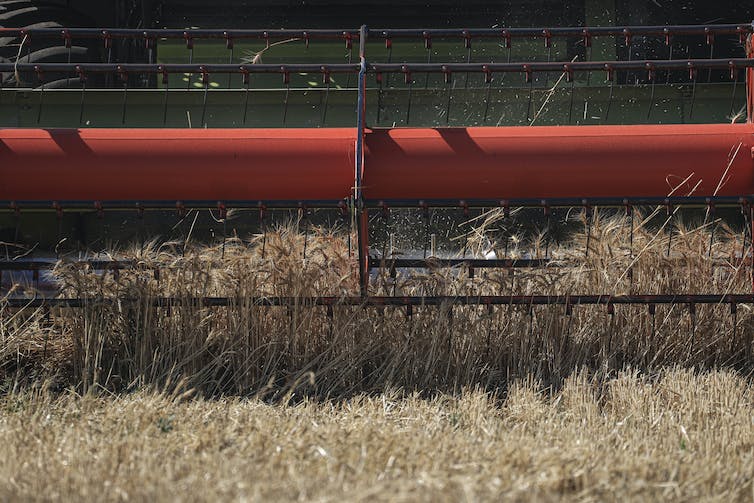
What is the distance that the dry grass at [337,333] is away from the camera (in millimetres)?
3348

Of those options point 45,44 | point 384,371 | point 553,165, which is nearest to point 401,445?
point 384,371

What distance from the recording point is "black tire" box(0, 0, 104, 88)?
5.41 m

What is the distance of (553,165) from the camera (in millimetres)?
3428

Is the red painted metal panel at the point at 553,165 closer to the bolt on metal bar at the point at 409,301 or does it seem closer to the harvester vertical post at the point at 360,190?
the harvester vertical post at the point at 360,190

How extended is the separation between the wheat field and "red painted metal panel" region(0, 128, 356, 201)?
0.93 ft

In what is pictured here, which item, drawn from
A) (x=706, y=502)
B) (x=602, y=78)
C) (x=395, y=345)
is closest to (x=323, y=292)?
(x=395, y=345)

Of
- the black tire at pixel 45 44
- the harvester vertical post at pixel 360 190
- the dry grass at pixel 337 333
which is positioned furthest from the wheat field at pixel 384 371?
the black tire at pixel 45 44

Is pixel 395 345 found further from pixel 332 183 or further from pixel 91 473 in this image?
pixel 91 473

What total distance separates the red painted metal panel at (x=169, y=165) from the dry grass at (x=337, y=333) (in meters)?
0.27

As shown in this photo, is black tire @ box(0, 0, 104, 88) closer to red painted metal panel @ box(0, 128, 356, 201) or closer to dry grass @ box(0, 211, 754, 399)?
red painted metal panel @ box(0, 128, 356, 201)

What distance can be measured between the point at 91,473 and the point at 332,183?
1.53 metres

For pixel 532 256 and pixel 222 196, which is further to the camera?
pixel 532 256

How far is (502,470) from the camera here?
223cm

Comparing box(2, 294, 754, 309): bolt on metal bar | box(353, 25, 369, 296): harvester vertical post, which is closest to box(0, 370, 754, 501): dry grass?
box(2, 294, 754, 309): bolt on metal bar
